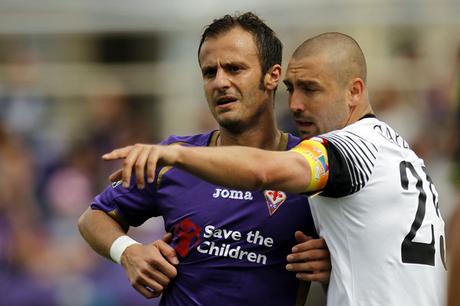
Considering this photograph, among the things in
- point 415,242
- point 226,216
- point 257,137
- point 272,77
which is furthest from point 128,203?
point 415,242

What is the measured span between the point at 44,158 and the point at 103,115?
0.83m

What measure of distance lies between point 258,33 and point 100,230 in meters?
1.39

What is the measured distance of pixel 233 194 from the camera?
5734mm

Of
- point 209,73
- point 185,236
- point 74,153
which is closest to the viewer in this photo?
point 185,236

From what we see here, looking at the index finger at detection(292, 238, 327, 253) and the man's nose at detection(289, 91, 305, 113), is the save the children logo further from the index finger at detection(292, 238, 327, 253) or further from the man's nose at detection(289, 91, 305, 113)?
the man's nose at detection(289, 91, 305, 113)

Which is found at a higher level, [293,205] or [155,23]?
[155,23]

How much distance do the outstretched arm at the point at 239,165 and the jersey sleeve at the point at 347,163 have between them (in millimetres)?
147

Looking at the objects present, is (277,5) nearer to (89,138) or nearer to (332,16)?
(332,16)

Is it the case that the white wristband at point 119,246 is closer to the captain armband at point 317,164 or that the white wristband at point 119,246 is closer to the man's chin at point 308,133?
the man's chin at point 308,133

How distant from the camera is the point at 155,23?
13.8 metres

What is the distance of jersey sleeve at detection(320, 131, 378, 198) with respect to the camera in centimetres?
487

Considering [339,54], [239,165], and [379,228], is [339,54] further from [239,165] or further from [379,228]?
[239,165]

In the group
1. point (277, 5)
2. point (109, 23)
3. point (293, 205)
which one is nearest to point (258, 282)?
point (293, 205)

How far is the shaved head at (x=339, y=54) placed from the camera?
546 centimetres
